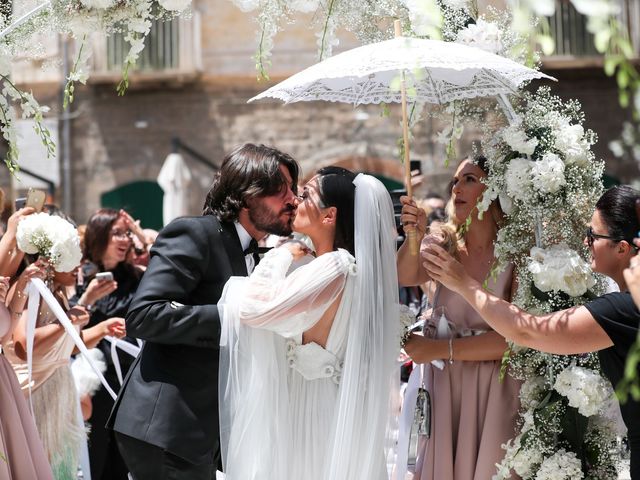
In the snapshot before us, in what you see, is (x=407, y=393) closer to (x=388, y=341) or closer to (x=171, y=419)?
(x=388, y=341)

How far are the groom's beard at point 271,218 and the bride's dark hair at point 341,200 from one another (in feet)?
0.83

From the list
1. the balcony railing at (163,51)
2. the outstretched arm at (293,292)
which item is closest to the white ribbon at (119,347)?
the outstretched arm at (293,292)

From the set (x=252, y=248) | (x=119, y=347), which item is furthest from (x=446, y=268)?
(x=119, y=347)

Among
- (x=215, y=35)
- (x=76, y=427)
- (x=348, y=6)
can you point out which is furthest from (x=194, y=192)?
(x=348, y=6)

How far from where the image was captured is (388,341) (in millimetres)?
3920

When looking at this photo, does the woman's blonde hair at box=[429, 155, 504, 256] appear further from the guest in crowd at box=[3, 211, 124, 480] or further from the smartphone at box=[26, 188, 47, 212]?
→ the guest in crowd at box=[3, 211, 124, 480]

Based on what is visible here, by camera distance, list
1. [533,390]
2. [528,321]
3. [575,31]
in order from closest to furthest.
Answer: [528,321] < [533,390] < [575,31]

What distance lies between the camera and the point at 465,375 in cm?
434

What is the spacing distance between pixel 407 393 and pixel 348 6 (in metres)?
1.94

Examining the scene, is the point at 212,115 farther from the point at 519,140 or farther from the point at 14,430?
the point at 519,140

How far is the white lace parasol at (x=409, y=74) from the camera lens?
152 inches

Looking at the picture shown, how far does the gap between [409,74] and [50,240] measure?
2.12 metres

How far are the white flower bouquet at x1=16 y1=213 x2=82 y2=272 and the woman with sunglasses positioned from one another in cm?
215

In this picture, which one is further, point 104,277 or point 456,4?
point 104,277
